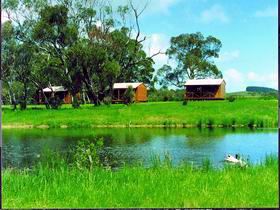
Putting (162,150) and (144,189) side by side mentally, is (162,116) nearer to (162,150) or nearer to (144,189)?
(162,150)

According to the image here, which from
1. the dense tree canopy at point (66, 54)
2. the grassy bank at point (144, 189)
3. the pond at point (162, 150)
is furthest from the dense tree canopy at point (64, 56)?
the grassy bank at point (144, 189)

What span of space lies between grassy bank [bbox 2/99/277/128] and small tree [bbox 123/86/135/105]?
589mm

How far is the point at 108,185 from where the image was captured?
31.4ft

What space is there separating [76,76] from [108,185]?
116 feet

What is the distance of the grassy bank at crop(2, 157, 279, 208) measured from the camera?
829cm

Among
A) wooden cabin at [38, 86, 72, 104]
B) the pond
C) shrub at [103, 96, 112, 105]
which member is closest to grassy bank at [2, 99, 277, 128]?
shrub at [103, 96, 112, 105]

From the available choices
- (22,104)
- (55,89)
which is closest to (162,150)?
(22,104)

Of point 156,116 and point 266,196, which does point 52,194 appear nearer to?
point 266,196

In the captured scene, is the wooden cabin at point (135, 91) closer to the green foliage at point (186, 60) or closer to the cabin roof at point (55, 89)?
the cabin roof at point (55, 89)

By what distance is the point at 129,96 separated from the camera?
38.4 metres

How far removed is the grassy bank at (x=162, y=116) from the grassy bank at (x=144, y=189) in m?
24.1

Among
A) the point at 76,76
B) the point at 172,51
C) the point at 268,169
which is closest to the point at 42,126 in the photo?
the point at 76,76

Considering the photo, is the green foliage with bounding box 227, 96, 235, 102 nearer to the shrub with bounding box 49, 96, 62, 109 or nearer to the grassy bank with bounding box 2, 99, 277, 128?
the grassy bank with bounding box 2, 99, 277, 128

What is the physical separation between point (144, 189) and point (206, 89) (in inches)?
1043
